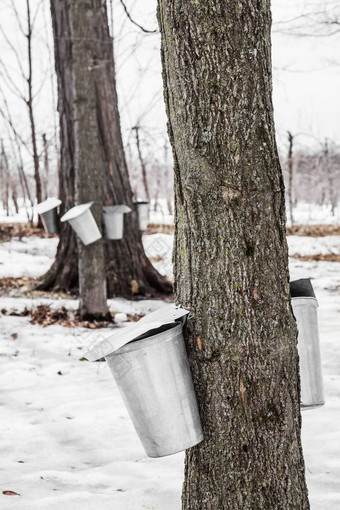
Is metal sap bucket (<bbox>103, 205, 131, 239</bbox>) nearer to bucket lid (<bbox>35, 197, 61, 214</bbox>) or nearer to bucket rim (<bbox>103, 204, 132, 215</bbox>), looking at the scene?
bucket rim (<bbox>103, 204, 132, 215</bbox>)

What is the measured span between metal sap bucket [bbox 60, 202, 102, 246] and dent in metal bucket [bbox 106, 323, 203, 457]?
2.92m

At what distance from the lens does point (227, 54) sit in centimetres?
140

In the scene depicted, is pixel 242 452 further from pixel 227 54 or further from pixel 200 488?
pixel 227 54

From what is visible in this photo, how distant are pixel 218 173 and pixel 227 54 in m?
0.33

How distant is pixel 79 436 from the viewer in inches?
104

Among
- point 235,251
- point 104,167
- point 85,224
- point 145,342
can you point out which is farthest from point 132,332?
point 104,167

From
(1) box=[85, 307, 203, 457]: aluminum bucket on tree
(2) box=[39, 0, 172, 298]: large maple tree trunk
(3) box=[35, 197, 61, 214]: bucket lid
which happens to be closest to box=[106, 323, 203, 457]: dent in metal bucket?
(1) box=[85, 307, 203, 457]: aluminum bucket on tree

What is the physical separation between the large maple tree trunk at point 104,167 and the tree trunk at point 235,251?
4.48 m

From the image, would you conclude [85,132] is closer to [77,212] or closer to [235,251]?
[77,212]

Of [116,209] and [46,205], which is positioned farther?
[116,209]

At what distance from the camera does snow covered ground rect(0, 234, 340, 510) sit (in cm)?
205

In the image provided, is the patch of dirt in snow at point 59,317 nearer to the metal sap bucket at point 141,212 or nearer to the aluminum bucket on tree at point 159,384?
the metal sap bucket at point 141,212

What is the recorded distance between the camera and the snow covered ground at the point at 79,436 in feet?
6.73

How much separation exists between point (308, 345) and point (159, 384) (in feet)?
1.98
